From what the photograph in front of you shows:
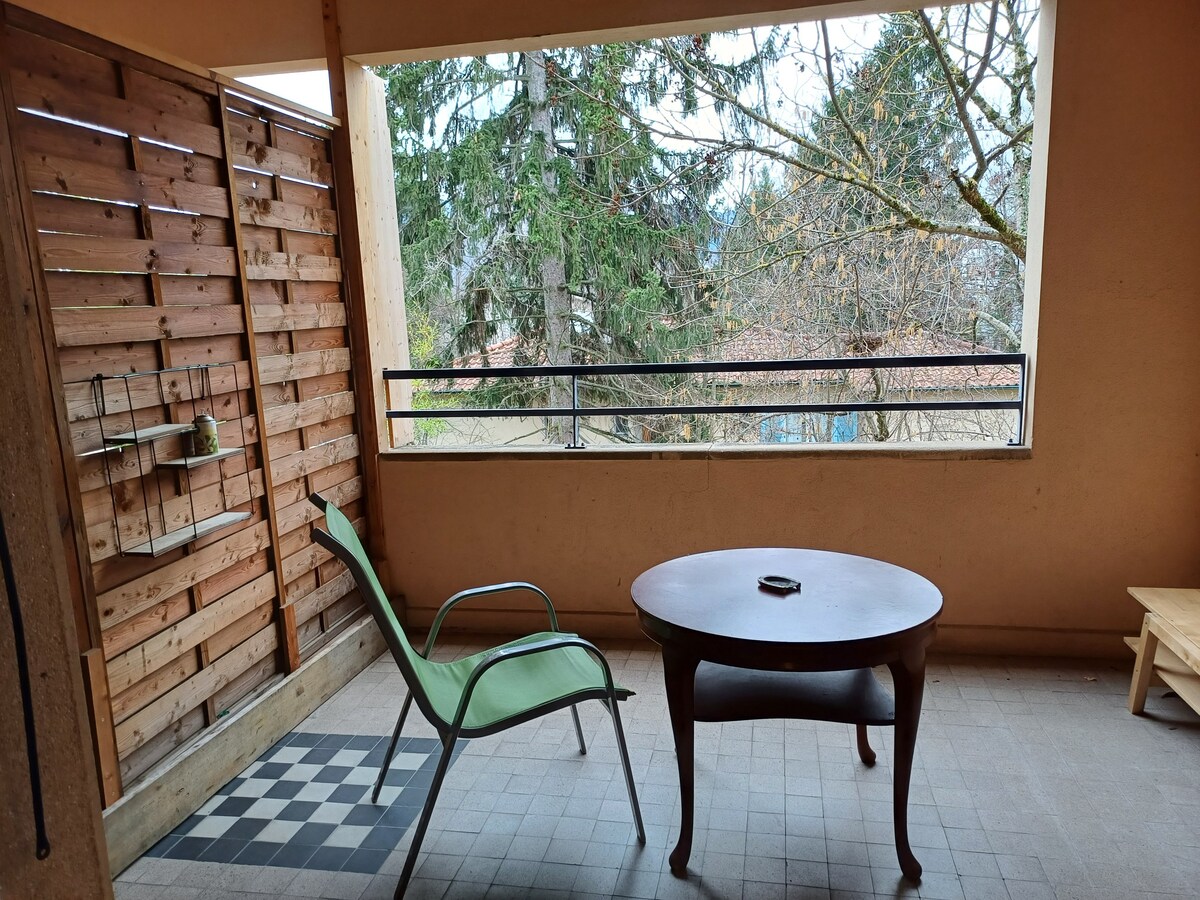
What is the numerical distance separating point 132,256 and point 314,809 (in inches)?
63.5

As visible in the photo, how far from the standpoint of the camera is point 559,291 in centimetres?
601

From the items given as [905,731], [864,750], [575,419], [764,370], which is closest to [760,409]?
[764,370]

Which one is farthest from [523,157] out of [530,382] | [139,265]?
[139,265]

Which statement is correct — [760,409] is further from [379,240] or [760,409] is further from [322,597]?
[322,597]

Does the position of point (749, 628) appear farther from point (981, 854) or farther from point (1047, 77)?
point (1047, 77)

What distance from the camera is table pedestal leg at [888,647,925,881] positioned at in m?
1.83

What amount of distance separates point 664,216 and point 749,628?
170 inches

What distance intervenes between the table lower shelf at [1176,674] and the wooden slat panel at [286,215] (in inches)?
129

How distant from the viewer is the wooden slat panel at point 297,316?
2.67 m

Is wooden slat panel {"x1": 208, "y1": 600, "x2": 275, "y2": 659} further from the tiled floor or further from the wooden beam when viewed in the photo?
the tiled floor

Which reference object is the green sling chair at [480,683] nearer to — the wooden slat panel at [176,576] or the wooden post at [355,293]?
the wooden slat panel at [176,576]

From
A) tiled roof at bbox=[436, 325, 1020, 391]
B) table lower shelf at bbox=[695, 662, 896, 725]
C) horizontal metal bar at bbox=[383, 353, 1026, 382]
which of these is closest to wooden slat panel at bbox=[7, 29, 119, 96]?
horizontal metal bar at bbox=[383, 353, 1026, 382]

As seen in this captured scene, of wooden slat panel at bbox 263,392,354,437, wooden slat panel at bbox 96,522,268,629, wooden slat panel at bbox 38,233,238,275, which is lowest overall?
wooden slat panel at bbox 96,522,268,629

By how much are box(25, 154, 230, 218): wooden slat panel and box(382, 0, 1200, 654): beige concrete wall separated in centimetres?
134
